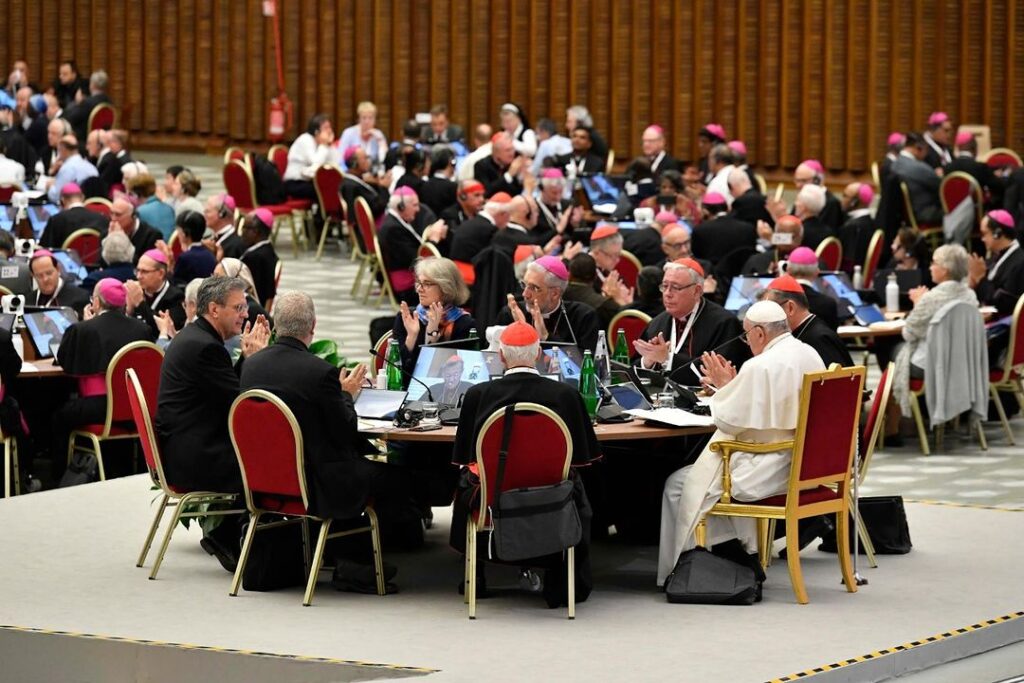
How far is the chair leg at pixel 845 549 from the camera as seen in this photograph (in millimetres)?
6973

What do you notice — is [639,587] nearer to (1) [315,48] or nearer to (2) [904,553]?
(2) [904,553]

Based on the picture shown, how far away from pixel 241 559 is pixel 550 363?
145 centimetres

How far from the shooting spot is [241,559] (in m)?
6.92

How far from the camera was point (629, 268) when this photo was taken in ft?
39.1

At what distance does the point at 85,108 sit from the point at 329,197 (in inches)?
211

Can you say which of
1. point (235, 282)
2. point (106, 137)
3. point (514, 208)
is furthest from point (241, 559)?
point (106, 137)

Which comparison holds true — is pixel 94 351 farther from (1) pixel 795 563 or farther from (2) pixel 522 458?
(1) pixel 795 563

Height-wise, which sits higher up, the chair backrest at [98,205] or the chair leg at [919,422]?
the chair backrest at [98,205]

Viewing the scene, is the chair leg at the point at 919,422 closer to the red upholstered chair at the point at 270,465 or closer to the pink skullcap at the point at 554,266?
the pink skullcap at the point at 554,266

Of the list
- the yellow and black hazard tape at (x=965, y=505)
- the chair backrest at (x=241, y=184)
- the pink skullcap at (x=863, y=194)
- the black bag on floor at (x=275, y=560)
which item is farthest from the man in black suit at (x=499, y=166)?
the black bag on floor at (x=275, y=560)

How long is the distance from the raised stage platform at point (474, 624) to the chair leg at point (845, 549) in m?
0.06

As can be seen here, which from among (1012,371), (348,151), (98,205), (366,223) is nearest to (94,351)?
(1012,371)

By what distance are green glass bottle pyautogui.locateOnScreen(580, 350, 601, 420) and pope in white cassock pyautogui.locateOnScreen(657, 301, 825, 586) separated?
0.42m

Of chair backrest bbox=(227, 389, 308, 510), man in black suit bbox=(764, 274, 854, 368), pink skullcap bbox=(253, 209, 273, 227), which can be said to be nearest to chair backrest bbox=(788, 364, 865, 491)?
man in black suit bbox=(764, 274, 854, 368)
